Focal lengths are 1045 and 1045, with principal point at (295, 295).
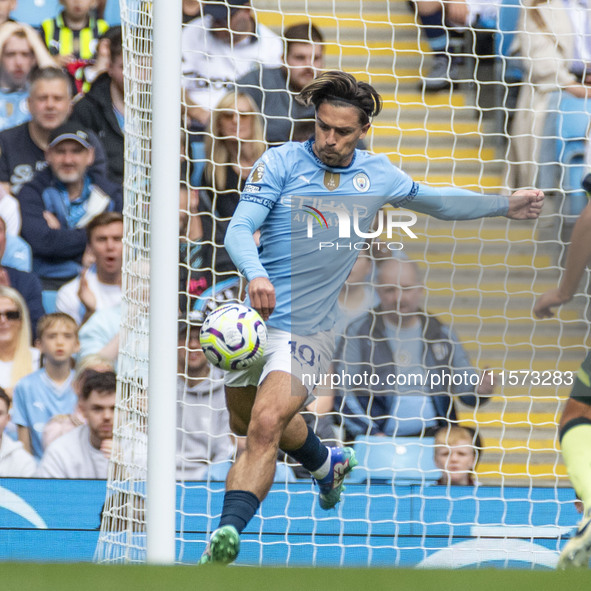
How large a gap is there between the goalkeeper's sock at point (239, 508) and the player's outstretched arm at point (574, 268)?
121cm

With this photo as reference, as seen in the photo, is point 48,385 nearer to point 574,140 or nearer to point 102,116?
point 102,116

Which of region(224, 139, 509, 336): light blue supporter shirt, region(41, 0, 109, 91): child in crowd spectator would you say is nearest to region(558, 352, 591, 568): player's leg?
region(224, 139, 509, 336): light blue supporter shirt

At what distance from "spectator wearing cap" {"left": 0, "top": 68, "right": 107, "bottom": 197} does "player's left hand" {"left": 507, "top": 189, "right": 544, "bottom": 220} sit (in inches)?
98.6

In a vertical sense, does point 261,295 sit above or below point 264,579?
above

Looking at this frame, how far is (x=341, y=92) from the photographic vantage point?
12.5 feet

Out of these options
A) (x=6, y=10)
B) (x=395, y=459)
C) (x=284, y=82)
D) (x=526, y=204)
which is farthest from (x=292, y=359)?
(x=6, y=10)

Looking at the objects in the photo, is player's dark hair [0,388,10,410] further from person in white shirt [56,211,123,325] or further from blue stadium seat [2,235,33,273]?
blue stadium seat [2,235,33,273]

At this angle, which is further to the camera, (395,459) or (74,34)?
(74,34)

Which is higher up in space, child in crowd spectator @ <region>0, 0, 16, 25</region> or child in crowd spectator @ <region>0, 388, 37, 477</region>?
child in crowd spectator @ <region>0, 0, 16, 25</region>

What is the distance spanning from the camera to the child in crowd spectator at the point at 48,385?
17.1 feet

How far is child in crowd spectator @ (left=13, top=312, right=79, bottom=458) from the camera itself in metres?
5.22

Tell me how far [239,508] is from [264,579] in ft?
4.54

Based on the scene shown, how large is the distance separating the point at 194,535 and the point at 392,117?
263 cm

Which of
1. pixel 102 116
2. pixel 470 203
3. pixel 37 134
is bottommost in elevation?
pixel 470 203
